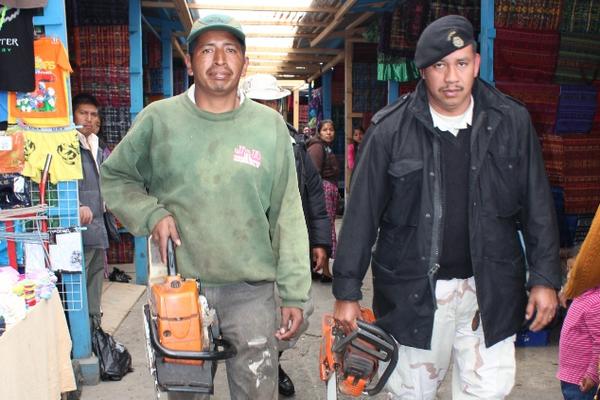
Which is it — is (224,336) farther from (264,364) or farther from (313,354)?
(313,354)

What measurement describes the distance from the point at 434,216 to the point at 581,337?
1.14m

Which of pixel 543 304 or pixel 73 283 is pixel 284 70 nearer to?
pixel 73 283

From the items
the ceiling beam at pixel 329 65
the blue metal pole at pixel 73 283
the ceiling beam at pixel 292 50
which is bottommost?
the blue metal pole at pixel 73 283

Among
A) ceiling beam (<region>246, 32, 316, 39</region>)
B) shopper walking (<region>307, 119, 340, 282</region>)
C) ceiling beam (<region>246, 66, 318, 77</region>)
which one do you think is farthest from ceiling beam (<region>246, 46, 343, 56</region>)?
shopper walking (<region>307, 119, 340, 282</region>)

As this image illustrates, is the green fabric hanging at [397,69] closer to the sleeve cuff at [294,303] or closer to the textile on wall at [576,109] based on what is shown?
the textile on wall at [576,109]

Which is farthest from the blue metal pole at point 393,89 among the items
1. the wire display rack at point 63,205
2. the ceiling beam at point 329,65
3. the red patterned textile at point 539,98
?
the wire display rack at point 63,205

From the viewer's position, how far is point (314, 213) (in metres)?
4.29

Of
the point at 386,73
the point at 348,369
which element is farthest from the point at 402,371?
the point at 386,73

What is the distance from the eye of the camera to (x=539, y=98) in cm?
611

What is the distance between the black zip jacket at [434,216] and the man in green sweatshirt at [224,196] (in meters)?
0.33

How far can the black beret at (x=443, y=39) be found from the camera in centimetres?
268

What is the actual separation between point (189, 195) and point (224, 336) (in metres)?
0.63

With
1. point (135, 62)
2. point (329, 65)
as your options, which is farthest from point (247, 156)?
point (329, 65)

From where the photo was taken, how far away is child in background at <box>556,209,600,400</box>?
9.32 feet
